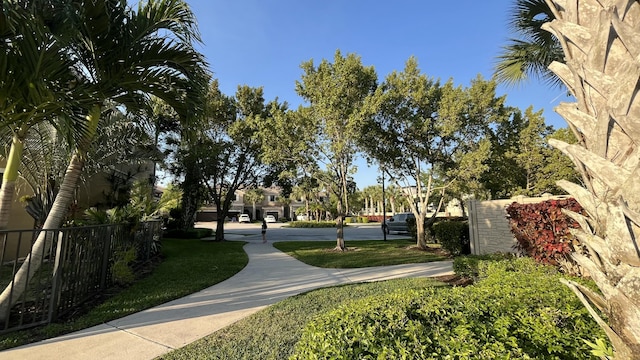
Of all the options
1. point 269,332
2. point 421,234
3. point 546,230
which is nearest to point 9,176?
point 269,332

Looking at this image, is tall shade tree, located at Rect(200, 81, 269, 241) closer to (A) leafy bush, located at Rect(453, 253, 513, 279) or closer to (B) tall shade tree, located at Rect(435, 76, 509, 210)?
(B) tall shade tree, located at Rect(435, 76, 509, 210)

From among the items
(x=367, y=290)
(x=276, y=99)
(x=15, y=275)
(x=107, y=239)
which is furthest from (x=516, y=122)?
(x=15, y=275)

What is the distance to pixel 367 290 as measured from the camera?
244 inches

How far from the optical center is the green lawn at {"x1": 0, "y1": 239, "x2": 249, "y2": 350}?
412 centimetres

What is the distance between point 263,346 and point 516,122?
57.4 ft

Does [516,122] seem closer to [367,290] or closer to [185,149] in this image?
[367,290]

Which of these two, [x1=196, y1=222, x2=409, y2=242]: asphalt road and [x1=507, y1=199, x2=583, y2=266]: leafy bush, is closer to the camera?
[x1=507, y1=199, x2=583, y2=266]: leafy bush

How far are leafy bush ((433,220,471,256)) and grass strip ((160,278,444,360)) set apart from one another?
645 cm

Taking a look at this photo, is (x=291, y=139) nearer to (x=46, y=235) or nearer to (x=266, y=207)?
(x=46, y=235)

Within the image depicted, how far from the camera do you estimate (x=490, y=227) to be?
970cm

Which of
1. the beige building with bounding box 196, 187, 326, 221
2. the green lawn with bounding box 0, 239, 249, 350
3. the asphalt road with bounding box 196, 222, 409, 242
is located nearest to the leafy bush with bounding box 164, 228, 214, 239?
the asphalt road with bounding box 196, 222, 409, 242

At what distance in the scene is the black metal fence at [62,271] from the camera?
4363 millimetres

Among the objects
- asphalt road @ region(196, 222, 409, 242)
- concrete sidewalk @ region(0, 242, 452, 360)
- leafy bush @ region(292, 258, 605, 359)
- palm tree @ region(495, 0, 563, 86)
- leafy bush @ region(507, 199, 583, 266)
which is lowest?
concrete sidewalk @ region(0, 242, 452, 360)

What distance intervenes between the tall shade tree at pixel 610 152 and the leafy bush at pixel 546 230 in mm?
5129
